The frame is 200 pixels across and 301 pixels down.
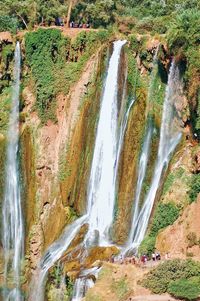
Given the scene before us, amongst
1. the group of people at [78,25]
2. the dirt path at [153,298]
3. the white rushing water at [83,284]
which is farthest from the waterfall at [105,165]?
the group of people at [78,25]

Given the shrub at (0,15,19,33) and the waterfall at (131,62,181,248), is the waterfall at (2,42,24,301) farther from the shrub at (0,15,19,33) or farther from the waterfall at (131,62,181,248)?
the waterfall at (131,62,181,248)

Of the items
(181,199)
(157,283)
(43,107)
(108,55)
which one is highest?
(108,55)

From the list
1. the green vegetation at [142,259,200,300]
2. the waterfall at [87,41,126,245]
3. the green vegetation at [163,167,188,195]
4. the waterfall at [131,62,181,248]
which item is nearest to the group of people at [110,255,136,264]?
the green vegetation at [142,259,200,300]

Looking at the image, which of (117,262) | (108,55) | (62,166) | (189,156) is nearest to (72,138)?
(62,166)

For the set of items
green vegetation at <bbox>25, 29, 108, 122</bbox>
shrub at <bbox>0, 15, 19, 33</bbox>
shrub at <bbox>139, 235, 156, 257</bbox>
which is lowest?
shrub at <bbox>139, 235, 156, 257</bbox>

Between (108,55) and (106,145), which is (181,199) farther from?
(108,55)

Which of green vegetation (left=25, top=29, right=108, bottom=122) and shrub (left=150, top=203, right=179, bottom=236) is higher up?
green vegetation (left=25, top=29, right=108, bottom=122)

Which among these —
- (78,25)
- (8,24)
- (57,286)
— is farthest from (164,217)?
(78,25)
